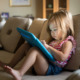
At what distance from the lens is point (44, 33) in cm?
161

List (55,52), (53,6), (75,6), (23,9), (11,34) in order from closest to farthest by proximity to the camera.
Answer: (55,52), (11,34), (53,6), (75,6), (23,9)

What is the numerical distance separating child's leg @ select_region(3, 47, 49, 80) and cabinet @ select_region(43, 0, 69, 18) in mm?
2694

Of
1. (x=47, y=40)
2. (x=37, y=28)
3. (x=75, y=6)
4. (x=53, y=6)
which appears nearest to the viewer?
(x=47, y=40)

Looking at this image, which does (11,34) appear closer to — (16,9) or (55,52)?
(55,52)

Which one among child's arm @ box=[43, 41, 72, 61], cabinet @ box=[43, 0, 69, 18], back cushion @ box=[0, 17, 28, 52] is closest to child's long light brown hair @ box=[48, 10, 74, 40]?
child's arm @ box=[43, 41, 72, 61]

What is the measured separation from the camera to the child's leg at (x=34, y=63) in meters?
A: 1.16

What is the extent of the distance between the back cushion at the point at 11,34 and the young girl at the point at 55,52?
27.3 inches

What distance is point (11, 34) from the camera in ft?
7.06

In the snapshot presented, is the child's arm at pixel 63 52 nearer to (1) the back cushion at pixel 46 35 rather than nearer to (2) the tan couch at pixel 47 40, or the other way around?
(2) the tan couch at pixel 47 40

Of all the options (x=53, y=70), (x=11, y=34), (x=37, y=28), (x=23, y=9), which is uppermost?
(x=23, y=9)

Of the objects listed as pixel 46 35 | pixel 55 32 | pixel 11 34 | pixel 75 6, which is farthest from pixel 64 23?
pixel 75 6

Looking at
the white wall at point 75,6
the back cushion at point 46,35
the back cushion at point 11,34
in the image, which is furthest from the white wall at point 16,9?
the back cushion at point 46,35

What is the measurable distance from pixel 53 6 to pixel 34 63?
2744mm

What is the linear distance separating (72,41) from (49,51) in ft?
0.66
